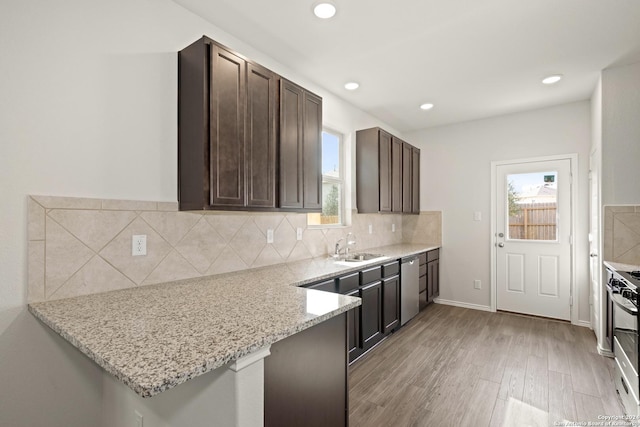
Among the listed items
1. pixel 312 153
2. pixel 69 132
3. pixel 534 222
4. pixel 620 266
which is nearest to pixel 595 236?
pixel 620 266

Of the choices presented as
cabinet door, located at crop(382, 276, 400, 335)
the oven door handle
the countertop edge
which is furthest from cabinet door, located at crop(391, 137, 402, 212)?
the countertop edge

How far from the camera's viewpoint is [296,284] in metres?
2.02

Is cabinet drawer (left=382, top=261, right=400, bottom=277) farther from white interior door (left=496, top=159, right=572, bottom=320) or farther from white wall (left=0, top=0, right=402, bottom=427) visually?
white wall (left=0, top=0, right=402, bottom=427)

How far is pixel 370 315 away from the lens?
293 centimetres

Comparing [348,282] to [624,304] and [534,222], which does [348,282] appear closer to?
[624,304]

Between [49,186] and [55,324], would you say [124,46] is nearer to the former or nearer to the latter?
[49,186]

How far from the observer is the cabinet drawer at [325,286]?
2228 millimetres

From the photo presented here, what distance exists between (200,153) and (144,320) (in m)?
0.99

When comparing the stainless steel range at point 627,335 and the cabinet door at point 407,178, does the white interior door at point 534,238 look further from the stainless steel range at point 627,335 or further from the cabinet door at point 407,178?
the stainless steel range at point 627,335

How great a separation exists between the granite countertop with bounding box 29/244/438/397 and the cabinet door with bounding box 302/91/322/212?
2.88ft

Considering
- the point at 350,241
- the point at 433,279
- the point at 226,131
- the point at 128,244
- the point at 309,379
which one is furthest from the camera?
the point at 433,279

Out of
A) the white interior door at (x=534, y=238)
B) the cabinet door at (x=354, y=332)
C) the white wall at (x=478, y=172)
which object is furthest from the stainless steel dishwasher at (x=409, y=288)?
the white interior door at (x=534, y=238)

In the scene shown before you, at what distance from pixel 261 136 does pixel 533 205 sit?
12.3 feet

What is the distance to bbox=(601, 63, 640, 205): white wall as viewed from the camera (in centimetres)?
284
